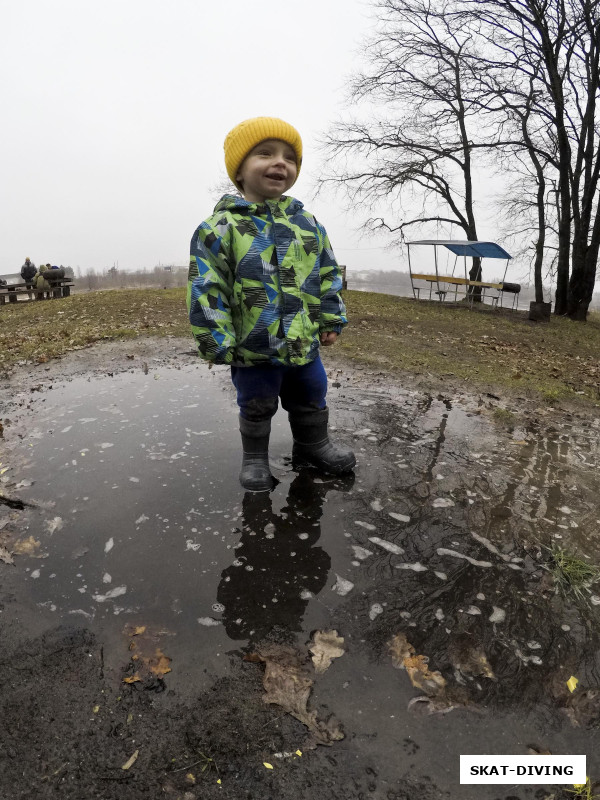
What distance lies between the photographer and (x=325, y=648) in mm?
1881

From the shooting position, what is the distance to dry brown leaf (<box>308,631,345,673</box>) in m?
1.81

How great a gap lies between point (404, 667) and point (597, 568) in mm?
1165

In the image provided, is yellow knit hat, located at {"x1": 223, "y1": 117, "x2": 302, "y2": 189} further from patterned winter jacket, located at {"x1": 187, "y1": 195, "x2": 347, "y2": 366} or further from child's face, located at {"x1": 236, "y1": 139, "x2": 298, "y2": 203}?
patterned winter jacket, located at {"x1": 187, "y1": 195, "x2": 347, "y2": 366}

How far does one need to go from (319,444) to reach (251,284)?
45.8 inches

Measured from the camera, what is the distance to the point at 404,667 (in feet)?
5.91

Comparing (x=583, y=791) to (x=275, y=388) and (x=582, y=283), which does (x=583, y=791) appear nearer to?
(x=275, y=388)

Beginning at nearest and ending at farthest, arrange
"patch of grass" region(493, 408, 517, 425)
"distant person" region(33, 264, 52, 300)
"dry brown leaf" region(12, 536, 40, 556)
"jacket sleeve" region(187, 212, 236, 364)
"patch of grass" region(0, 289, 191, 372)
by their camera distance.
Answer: "dry brown leaf" region(12, 536, 40, 556) → "jacket sleeve" region(187, 212, 236, 364) → "patch of grass" region(493, 408, 517, 425) → "patch of grass" region(0, 289, 191, 372) → "distant person" region(33, 264, 52, 300)

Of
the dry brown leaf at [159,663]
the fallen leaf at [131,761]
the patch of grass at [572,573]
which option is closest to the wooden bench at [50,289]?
the dry brown leaf at [159,663]

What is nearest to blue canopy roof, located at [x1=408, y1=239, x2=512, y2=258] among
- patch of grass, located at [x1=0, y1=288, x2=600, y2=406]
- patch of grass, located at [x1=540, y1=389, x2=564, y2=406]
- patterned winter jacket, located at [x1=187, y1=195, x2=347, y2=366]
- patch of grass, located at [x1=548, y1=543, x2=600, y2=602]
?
patch of grass, located at [x1=0, y1=288, x2=600, y2=406]

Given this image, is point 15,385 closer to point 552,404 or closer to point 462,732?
point 462,732

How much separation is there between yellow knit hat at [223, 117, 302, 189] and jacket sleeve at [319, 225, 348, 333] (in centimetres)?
55

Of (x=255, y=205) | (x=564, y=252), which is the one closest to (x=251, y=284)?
(x=255, y=205)

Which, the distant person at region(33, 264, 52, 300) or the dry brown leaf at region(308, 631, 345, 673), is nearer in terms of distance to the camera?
the dry brown leaf at region(308, 631, 345, 673)

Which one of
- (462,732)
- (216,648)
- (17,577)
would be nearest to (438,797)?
(462,732)
